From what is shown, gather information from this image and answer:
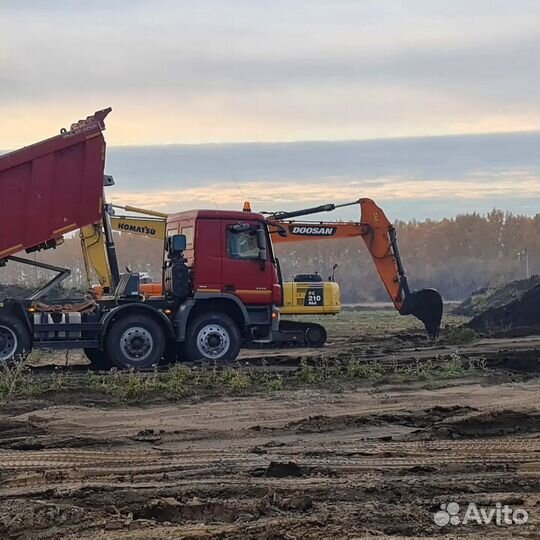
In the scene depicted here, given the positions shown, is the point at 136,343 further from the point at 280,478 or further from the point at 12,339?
the point at 280,478

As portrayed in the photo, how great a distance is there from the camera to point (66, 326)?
17609 mm

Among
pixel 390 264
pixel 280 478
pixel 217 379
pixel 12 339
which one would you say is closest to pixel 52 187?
pixel 12 339

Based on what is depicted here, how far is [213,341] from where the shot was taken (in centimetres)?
1811

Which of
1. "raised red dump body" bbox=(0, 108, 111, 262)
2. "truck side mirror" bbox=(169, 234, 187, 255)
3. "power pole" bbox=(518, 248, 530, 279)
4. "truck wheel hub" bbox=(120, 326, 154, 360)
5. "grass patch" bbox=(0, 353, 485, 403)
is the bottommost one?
"grass patch" bbox=(0, 353, 485, 403)

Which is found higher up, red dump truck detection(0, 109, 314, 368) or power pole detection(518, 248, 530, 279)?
power pole detection(518, 248, 530, 279)

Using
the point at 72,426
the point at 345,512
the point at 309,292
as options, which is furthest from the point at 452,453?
the point at 309,292

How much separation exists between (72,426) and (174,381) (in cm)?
311

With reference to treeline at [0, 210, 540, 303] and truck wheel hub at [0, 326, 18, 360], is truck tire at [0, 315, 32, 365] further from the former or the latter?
treeline at [0, 210, 540, 303]

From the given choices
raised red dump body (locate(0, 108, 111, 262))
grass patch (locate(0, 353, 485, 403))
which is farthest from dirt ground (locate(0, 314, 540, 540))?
raised red dump body (locate(0, 108, 111, 262))

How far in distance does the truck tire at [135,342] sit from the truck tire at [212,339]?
0.58 m

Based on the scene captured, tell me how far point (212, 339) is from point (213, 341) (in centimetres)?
4

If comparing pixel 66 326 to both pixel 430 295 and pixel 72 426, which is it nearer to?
pixel 72 426

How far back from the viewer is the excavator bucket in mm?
24672

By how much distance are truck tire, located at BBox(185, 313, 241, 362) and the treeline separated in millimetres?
63866
